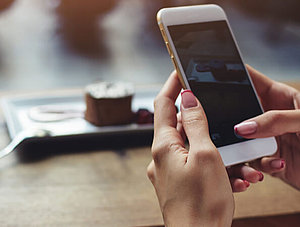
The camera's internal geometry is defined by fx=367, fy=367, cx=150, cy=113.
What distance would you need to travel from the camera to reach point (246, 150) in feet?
1.71

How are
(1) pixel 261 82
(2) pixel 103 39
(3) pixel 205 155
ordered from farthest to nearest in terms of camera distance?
1. (2) pixel 103 39
2. (1) pixel 261 82
3. (3) pixel 205 155

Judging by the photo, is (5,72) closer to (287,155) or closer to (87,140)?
(87,140)

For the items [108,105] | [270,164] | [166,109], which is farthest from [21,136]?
[270,164]

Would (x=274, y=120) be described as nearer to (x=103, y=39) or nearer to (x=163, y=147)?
(x=163, y=147)

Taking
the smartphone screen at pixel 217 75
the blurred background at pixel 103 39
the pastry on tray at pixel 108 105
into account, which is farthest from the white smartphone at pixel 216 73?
the blurred background at pixel 103 39

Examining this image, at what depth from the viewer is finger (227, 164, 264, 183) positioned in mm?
512

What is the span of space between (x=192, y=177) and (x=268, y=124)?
5.6 inches

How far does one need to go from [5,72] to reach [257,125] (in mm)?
697

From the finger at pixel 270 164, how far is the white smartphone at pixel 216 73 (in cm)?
2

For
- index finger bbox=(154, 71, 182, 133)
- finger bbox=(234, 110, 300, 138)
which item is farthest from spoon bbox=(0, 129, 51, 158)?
finger bbox=(234, 110, 300, 138)

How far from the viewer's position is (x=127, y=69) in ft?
3.28

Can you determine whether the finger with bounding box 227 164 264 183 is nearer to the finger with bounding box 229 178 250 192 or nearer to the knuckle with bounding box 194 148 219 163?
the finger with bounding box 229 178 250 192

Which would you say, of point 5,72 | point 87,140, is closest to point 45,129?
point 87,140

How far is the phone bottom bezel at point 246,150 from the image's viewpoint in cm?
50
